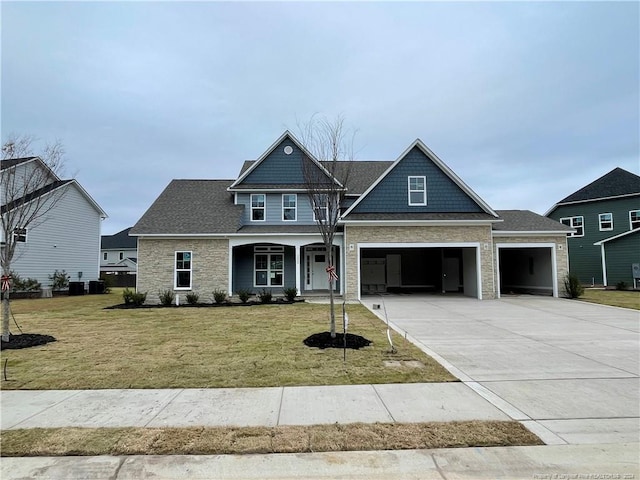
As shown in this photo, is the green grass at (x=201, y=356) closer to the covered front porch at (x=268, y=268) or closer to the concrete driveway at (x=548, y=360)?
the concrete driveway at (x=548, y=360)

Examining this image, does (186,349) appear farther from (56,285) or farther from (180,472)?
(56,285)

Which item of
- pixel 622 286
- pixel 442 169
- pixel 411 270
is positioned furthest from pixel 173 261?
pixel 622 286

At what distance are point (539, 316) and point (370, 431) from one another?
11240 millimetres

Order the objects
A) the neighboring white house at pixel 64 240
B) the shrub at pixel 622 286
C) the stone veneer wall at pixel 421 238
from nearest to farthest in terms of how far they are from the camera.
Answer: the stone veneer wall at pixel 421 238 < the neighboring white house at pixel 64 240 < the shrub at pixel 622 286

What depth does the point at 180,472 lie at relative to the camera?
145 inches

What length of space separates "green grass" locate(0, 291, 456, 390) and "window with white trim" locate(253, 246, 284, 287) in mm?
7923

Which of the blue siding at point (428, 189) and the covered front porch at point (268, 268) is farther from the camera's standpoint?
the covered front porch at point (268, 268)

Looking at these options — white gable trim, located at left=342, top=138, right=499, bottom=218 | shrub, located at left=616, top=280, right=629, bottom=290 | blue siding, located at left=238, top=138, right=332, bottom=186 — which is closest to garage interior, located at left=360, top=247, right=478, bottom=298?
white gable trim, located at left=342, top=138, right=499, bottom=218

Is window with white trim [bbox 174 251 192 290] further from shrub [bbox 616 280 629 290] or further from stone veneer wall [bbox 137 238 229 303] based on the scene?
shrub [bbox 616 280 629 290]

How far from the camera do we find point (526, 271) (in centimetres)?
2355

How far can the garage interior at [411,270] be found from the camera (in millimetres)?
23891

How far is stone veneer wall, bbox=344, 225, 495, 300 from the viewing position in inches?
734

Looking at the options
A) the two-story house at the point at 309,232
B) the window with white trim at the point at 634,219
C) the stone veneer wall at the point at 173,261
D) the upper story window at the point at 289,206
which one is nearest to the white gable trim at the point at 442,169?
the two-story house at the point at 309,232

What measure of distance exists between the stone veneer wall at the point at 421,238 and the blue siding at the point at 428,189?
3.86 feet
